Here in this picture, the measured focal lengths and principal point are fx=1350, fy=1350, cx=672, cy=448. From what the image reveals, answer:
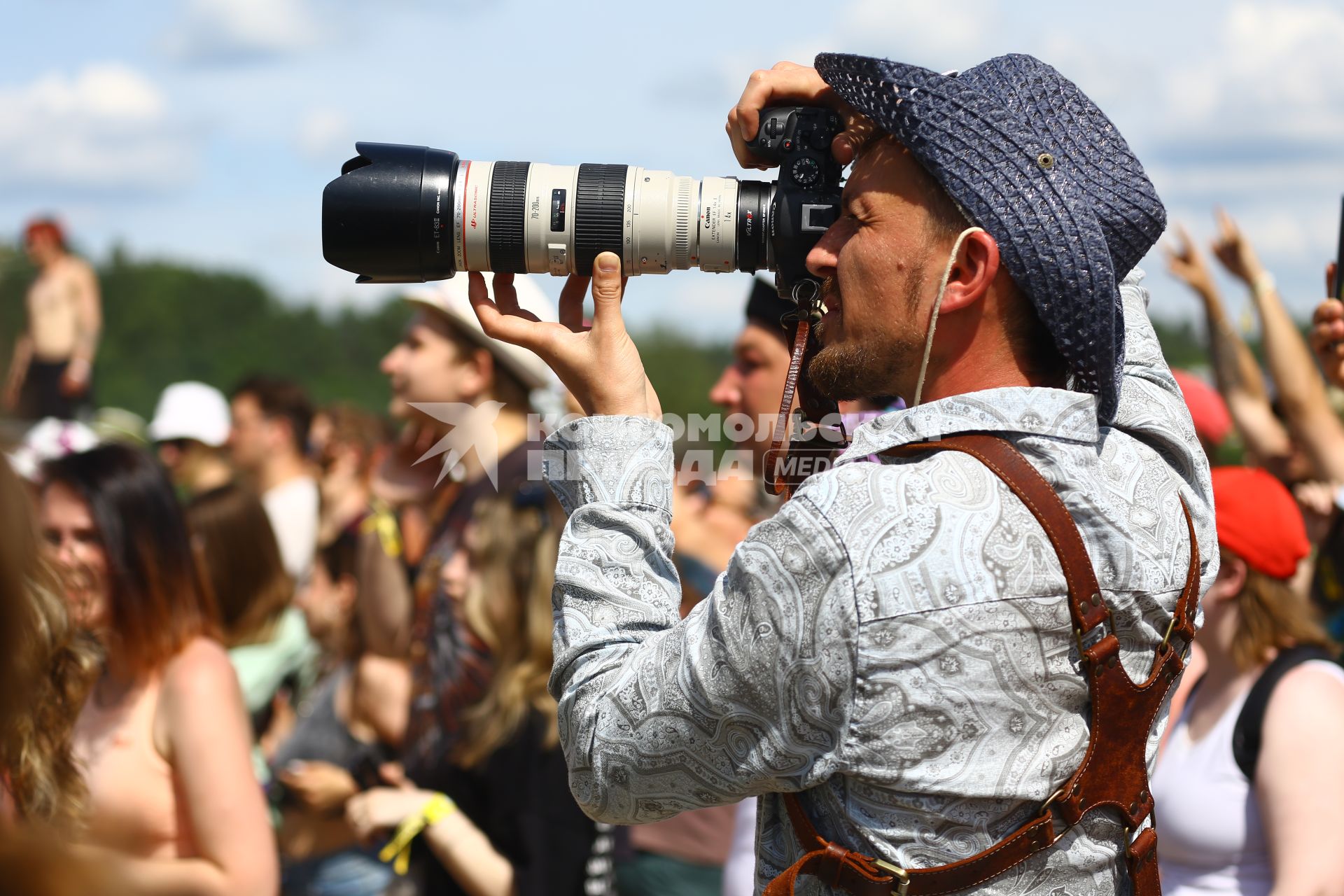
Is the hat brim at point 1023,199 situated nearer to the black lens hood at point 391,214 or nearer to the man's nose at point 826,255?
the man's nose at point 826,255

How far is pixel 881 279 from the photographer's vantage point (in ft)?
5.99

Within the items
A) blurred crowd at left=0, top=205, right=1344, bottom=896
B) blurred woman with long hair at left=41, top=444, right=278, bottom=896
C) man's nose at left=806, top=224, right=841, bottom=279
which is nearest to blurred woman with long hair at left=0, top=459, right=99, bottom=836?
blurred crowd at left=0, top=205, right=1344, bottom=896

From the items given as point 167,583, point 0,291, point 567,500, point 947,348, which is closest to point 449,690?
point 167,583

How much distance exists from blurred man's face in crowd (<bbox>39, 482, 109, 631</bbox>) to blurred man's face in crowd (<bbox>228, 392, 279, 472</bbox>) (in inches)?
169

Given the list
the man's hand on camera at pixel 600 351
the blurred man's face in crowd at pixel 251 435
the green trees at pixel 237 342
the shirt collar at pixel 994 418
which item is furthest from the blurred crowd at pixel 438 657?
the green trees at pixel 237 342

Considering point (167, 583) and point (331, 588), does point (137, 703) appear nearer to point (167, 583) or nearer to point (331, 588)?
point (167, 583)

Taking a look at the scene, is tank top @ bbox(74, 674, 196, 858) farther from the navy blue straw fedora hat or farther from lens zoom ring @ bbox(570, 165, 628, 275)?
the navy blue straw fedora hat

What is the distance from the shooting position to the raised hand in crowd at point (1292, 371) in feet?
13.0

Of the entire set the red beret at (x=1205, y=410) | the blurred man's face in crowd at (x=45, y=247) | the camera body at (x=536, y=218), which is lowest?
the red beret at (x=1205, y=410)

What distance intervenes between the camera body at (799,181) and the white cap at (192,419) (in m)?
7.16

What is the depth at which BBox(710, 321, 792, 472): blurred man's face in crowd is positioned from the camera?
12.6 feet

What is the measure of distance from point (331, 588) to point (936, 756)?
585cm

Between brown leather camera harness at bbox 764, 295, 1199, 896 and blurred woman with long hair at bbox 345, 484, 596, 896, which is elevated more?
brown leather camera harness at bbox 764, 295, 1199, 896

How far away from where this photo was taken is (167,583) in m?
3.20
